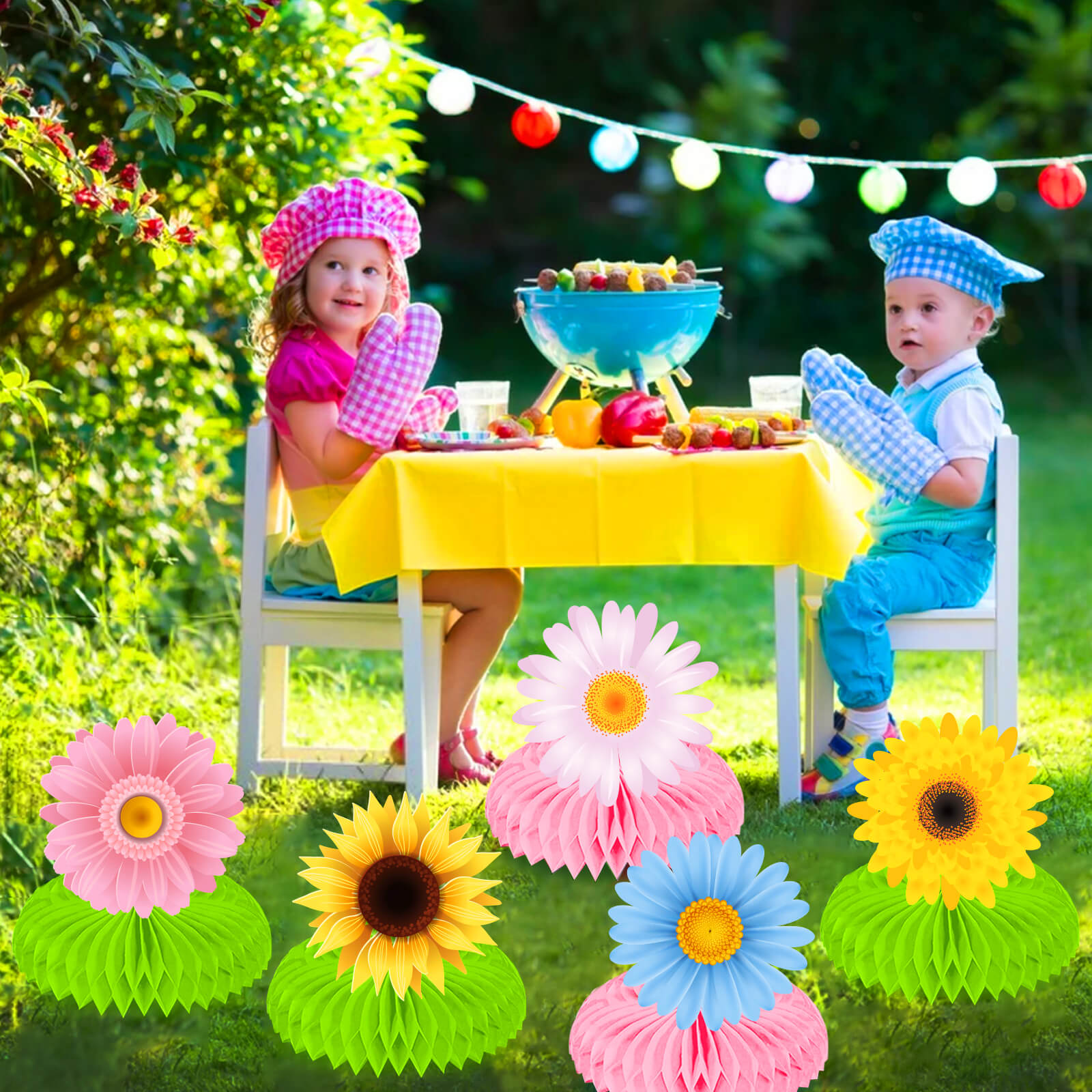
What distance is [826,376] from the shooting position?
291 cm

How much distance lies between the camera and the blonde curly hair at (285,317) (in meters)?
3.11

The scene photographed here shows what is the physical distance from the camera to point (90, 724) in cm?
333

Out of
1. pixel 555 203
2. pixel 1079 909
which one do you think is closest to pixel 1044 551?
pixel 1079 909

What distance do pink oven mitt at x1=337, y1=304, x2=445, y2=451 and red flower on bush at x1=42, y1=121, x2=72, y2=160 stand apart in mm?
665

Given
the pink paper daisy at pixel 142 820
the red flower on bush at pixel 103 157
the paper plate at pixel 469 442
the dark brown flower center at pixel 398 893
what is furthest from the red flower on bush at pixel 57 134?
the dark brown flower center at pixel 398 893

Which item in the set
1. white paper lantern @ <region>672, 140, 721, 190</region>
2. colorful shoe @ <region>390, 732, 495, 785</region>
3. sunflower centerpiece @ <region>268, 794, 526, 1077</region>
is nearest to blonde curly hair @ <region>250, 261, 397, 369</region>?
white paper lantern @ <region>672, 140, 721, 190</region>

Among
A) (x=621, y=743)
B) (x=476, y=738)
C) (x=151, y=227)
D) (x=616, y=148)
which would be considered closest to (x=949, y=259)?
(x=616, y=148)

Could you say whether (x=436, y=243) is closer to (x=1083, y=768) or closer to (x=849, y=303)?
(x=849, y=303)

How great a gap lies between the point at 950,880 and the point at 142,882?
790 mm

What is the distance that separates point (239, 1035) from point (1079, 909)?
128 cm

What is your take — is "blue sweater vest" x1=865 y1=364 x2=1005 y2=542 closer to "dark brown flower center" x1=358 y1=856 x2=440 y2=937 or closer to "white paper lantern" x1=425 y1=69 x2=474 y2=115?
"white paper lantern" x1=425 y1=69 x2=474 y2=115

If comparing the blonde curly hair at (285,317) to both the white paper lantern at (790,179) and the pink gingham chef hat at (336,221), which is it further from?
the white paper lantern at (790,179)

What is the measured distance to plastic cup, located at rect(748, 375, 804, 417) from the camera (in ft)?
10.1

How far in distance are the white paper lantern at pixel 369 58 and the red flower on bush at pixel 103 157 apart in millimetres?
1309
